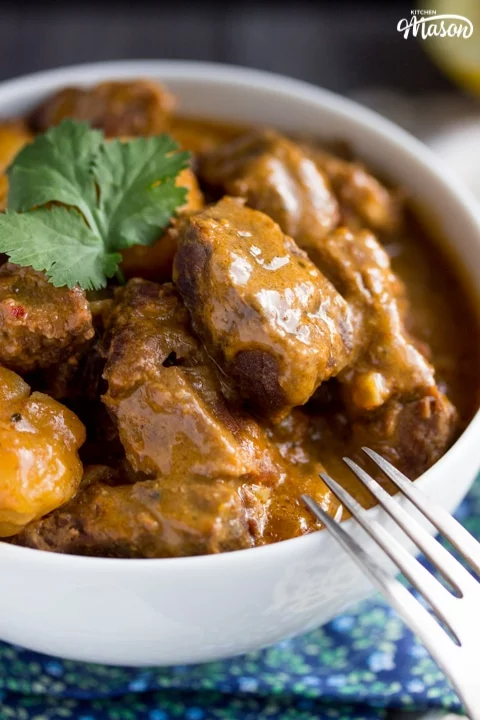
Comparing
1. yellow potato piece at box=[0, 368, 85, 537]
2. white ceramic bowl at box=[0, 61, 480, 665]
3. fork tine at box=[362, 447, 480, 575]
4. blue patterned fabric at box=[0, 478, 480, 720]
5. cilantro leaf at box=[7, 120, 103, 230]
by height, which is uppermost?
cilantro leaf at box=[7, 120, 103, 230]

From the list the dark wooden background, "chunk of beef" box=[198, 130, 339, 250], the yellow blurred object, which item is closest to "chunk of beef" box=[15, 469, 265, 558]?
"chunk of beef" box=[198, 130, 339, 250]

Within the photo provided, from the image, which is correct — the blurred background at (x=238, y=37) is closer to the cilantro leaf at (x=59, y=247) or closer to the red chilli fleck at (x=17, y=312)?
the cilantro leaf at (x=59, y=247)

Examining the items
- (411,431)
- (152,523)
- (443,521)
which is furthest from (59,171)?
(443,521)

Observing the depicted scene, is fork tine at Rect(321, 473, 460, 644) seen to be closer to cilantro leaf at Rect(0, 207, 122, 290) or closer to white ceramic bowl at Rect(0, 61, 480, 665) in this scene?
white ceramic bowl at Rect(0, 61, 480, 665)

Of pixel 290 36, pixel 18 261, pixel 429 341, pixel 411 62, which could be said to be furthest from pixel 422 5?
pixel 18 261

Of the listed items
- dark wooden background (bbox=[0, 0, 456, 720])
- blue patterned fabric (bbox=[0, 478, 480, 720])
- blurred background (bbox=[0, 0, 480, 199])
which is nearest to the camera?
blue patterned fabric (bbox=[0, 478, 480, 720])

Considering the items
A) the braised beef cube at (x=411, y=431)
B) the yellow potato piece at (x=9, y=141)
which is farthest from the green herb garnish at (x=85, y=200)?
the braised beef cube at (x=411, y=431)

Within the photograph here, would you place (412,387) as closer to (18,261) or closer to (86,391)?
(86,391)
